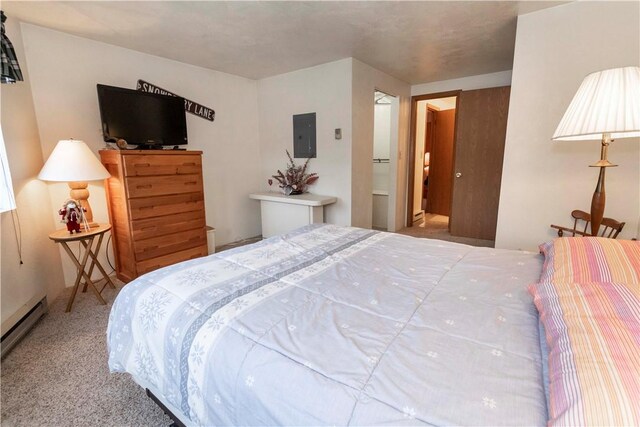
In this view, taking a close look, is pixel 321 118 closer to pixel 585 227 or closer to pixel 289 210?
pixel 289 210

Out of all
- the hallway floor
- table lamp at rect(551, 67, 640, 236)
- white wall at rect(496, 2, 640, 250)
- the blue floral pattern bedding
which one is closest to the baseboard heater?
the blue floral pattern bedding

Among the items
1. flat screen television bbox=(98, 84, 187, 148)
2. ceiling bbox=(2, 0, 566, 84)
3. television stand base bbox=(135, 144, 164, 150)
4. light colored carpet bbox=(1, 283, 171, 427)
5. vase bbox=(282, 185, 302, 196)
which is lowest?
light colored carpet bbox=(1, 283, 171, 427)

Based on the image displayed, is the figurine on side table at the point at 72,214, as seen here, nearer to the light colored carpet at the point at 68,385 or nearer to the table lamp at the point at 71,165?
the table lamp at the point at 71,165

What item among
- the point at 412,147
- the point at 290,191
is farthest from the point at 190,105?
the point at 412,147

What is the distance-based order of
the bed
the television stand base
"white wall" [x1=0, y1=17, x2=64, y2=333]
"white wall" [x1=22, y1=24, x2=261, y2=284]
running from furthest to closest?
the television stand base < "white wall" [x1=22, y1=24, x2=261, y2=284] < "white wall" [x1=0, y1=17, x2=64, y2=333] < the bed

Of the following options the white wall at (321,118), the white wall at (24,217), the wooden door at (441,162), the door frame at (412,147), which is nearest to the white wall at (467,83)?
the door frame at (412,147)

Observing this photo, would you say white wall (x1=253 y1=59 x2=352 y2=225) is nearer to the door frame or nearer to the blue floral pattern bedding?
the door frame

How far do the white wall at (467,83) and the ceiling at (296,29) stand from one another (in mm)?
340

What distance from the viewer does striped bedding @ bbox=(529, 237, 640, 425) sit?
0.56m

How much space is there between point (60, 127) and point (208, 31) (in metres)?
1.62

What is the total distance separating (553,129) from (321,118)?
239cm

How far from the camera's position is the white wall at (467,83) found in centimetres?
395

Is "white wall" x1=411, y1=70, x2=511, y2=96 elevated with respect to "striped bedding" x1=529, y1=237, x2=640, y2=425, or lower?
elevated

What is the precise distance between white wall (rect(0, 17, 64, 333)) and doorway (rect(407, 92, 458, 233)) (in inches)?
183
